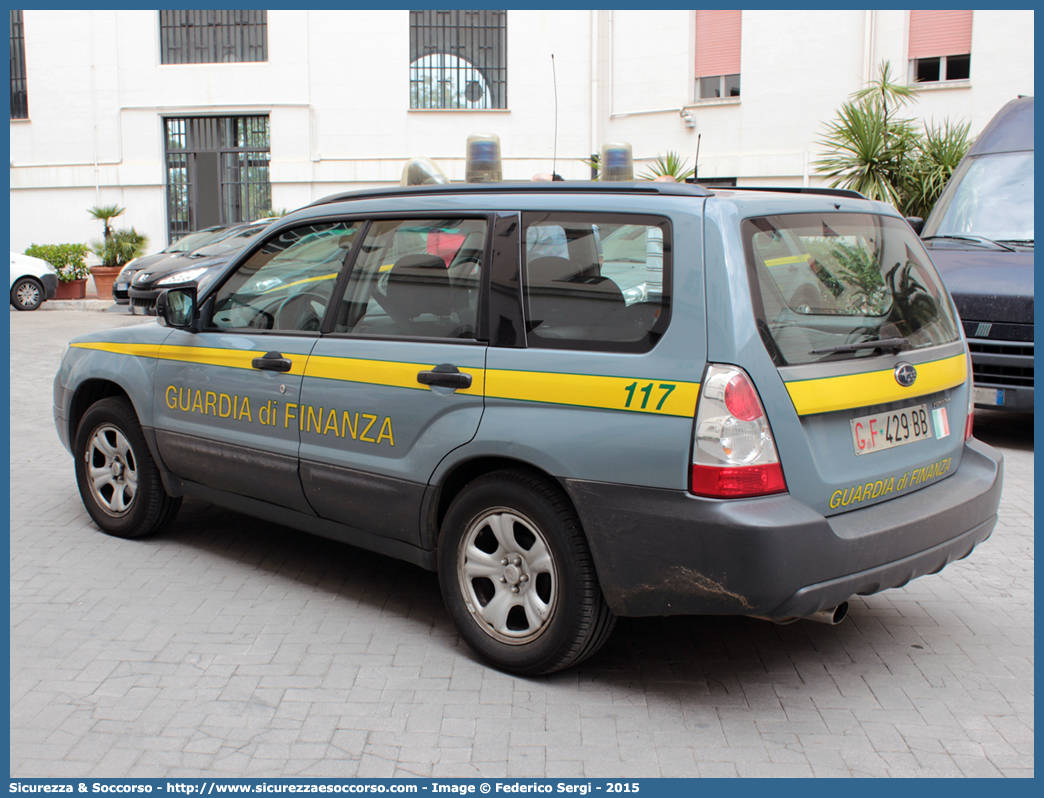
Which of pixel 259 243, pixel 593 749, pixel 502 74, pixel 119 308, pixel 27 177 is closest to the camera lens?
pixel 593 749

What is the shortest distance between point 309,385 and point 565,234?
1364 mm

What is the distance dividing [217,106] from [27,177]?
5.43 metres

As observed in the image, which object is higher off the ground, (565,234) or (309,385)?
(565,234)

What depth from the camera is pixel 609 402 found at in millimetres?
3297

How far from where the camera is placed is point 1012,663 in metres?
3.83

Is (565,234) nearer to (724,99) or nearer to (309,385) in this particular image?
(309,385)

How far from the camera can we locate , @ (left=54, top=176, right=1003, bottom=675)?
123 inches

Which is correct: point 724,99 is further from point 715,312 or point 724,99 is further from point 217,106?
point 715,312

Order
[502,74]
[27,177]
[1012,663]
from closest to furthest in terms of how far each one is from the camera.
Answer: [1012,663] < [502,74] < [27,177]

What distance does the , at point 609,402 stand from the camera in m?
3.13

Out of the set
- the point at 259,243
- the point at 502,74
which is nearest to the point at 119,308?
the point at 502,74

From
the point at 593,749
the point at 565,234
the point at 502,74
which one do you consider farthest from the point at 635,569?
the point at 502,74

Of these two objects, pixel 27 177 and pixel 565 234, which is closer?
pixel 565 234

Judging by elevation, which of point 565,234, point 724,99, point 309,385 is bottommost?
point 309,385
